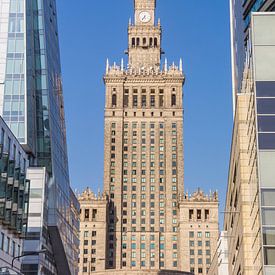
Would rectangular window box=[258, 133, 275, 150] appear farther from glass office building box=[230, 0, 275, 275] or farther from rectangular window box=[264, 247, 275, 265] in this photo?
rectangular window box=[264, 247, 275, 265]

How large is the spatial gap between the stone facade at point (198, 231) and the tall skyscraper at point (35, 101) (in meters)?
85.4

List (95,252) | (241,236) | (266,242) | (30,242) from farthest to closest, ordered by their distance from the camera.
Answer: (95,252)
(30,242)
(241,236)
(266,242)

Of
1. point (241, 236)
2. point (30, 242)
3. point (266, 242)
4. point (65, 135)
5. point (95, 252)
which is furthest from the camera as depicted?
point (95, 252)

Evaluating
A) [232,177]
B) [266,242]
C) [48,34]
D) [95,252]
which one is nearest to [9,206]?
[232,177]

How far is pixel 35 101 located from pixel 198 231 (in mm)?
102640

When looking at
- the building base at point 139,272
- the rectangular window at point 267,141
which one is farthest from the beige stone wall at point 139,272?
the rectangular window at point 267,141

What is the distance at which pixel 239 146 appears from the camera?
5922 centimetres

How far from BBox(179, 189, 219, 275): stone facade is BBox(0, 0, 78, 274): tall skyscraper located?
85369mm

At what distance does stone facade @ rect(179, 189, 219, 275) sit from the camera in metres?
190

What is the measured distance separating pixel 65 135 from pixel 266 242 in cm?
7596

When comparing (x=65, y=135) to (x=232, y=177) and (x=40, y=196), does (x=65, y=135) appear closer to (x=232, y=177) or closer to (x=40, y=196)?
(x=40, y=196)

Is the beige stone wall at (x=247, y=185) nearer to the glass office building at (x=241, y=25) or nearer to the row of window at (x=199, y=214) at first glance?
the glass office building at (x=241, y=25)

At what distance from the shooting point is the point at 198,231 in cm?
19288

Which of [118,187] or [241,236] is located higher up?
[118,187]
